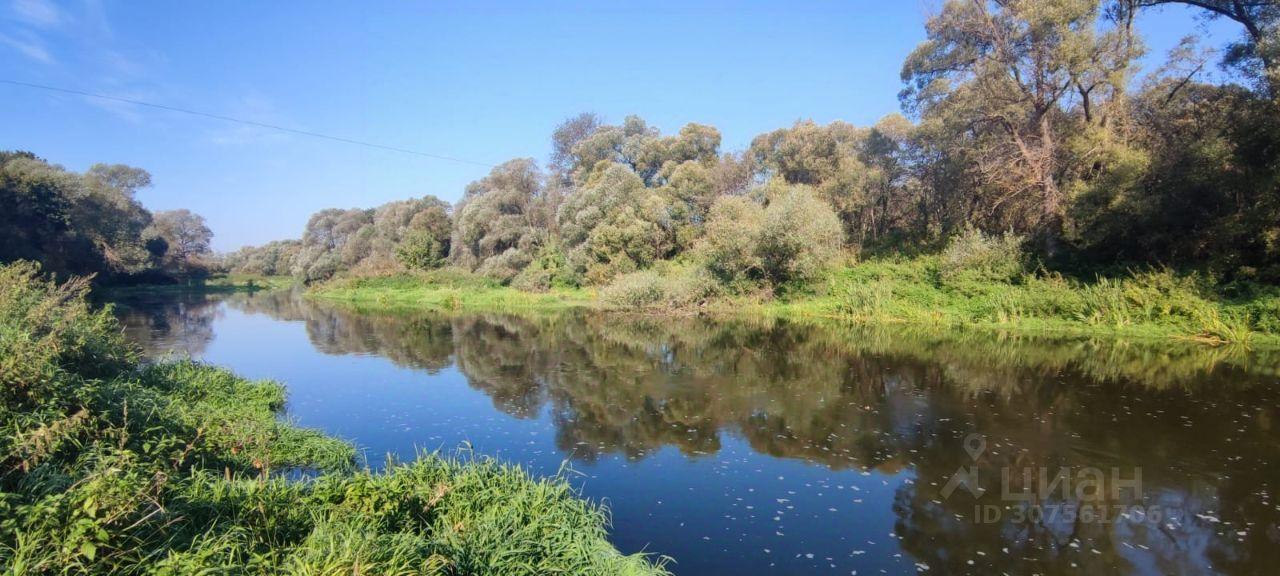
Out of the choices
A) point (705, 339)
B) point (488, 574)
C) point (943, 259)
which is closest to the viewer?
point (488, 574)

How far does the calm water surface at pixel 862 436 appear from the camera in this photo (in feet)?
20.9

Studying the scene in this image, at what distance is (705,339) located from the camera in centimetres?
2100

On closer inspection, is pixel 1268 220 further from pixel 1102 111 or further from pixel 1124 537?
pixel 1124 537

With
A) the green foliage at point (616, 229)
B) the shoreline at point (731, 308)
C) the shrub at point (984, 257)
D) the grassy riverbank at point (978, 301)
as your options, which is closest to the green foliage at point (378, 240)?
the shoreline at point (731, 308)

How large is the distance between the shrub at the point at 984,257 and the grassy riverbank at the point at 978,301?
109 millimetres

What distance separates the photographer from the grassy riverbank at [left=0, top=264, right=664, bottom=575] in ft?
12.5

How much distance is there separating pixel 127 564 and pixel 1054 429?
12194mm

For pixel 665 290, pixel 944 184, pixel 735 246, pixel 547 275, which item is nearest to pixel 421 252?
pixel 547 275

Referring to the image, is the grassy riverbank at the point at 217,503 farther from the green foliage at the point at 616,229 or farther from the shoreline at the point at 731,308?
the green foliage at the point at 616,229

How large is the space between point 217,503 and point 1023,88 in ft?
93.6

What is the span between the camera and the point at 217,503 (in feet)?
16.7

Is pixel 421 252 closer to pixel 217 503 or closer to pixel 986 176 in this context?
pixel 986 176

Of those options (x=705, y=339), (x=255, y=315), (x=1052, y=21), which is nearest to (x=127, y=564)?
(x=705, y=339)

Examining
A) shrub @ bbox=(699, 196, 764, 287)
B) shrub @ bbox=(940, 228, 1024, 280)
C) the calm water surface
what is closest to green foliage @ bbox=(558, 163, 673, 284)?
shrub @ bbox=(699, 196, 764, 287)
